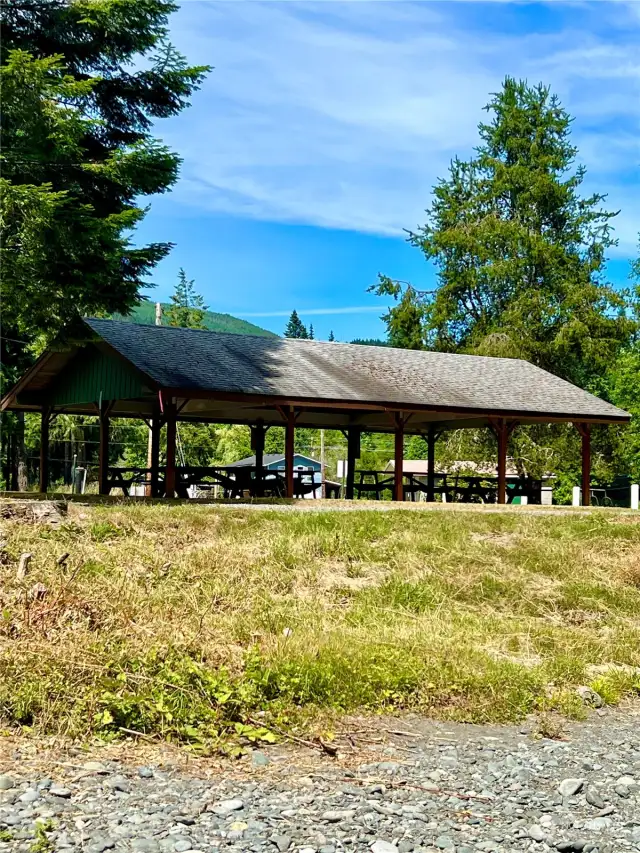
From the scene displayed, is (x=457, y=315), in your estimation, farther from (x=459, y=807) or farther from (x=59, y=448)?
(x=459, y=807)

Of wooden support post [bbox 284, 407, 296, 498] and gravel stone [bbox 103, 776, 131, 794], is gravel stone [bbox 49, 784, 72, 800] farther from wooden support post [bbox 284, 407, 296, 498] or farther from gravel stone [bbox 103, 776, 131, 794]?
wooden support post [bbox 284, 407, 296, 498]

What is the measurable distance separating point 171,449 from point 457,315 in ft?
77.3

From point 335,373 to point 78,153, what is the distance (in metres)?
7.94

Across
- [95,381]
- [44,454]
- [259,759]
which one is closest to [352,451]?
[95,381]

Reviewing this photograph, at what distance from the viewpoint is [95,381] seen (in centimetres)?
1855

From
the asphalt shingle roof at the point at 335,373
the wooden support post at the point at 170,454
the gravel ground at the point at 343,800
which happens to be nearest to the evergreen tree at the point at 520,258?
the asphalt shingle roof at the point at 335,373

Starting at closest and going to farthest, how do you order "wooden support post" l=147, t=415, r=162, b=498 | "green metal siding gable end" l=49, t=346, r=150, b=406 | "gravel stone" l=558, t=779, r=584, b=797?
"gravel stone" l=558, t=779, r=584, b=797 < "green metal siding gable end" l=49, t=346, r=150, b=406 < "wooden support post" l=147, t=415, r=162, b=498

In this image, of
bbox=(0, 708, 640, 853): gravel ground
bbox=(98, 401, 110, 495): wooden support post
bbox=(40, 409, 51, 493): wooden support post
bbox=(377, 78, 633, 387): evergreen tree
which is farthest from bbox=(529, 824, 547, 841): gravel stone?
bbox=(377, 78, 633, 387): evergreen tree

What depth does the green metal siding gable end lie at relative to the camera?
1703cm

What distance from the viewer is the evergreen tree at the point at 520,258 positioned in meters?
35.4

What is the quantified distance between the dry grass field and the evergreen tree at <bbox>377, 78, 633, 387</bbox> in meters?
23.5

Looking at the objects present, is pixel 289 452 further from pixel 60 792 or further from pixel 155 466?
pixel 60 792

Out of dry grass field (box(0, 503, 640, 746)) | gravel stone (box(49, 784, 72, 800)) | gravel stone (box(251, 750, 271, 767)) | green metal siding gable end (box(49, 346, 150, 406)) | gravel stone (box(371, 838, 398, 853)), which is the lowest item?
gravel stone (box(371, 838, 398, 853))

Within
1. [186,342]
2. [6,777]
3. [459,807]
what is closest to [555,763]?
[459,807]
